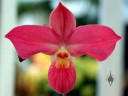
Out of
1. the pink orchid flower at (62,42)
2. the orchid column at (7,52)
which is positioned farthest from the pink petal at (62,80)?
the orchid column at (7,52)

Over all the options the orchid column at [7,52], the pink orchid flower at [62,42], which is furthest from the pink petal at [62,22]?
the orchid column at [7,52]

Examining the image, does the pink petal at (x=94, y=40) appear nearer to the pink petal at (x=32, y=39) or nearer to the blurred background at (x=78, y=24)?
the pink petal at (x=32, y=39)

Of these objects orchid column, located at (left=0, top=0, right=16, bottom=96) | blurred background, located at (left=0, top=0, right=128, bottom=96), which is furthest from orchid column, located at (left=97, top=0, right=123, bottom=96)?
orchid column, located at (left=0, top=0, right=16, bottom=96)

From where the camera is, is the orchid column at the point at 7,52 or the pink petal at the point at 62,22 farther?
the orchid column at the point at 7,52

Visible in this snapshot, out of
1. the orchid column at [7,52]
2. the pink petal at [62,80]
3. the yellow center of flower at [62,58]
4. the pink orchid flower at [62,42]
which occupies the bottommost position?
the orchid column at [7,52]

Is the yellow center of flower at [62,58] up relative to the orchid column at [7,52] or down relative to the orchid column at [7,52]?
up

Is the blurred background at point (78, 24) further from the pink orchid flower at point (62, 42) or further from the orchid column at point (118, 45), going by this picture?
the pink orchid flower at point (62, 42)

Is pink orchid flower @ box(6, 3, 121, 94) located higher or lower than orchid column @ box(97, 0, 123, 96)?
higher

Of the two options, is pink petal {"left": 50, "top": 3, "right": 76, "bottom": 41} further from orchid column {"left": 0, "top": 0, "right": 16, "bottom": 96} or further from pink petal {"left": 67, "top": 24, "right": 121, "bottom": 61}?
orchid column {"left": 0, "top": 0, "right": 16, "bottom": 96}

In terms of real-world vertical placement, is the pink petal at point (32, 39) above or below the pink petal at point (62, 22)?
below
